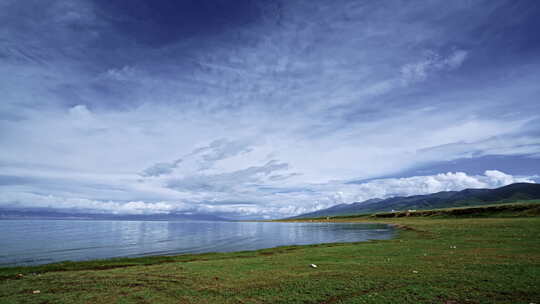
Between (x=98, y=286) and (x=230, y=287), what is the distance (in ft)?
30.9

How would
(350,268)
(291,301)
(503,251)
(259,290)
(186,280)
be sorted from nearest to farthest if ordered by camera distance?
1. (291,301)
2. (259,290)
3. (186,280)
4. (350,268)
5. (503,251)

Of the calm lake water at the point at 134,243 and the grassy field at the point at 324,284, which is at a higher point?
the grassy field at the point at 324,284

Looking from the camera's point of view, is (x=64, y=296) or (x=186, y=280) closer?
(x=64, y=296)

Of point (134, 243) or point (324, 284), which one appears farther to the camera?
point (134, 243)

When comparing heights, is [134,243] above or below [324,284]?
below

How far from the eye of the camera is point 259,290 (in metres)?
16.1

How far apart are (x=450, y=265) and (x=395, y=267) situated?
3.90 metres

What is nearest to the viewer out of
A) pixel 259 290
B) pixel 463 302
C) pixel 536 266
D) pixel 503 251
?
pixel 463 302

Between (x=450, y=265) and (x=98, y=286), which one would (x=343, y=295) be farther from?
(x=98, y=286)

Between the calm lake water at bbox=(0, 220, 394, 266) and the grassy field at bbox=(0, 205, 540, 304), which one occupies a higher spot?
the grassy field at bbox=(0, 205, 540, 304)

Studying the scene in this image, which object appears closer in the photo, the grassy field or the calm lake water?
the grassy field

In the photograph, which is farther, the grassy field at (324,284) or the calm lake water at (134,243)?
the calm lake water at (134,243)

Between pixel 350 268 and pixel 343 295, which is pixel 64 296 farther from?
pixel 350 268

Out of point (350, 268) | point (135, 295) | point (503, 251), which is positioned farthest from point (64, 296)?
point (503, 251)
